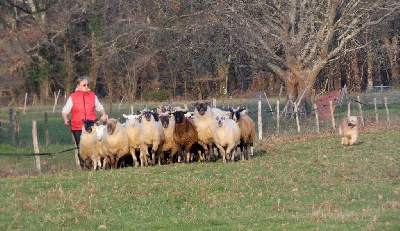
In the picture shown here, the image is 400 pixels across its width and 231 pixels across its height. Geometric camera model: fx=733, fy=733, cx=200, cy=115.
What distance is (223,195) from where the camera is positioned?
1308 cm

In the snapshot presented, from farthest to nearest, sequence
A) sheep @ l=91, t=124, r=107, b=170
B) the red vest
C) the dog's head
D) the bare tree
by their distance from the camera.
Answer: the bare tree
the dog's head
sheep @ l=91, t=124, r=107, b=170
the red vest

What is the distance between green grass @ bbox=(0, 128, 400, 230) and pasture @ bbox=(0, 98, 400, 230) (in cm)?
2

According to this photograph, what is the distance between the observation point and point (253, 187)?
13.9 m

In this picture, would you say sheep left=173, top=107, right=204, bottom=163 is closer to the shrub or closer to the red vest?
the red vest

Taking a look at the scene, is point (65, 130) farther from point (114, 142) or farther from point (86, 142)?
point (114, 142)

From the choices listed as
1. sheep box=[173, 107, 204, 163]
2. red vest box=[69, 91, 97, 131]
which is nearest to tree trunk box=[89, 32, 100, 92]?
sheep box=[173, 107, 204, 163]

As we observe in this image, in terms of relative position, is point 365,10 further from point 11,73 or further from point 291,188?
point 11,73

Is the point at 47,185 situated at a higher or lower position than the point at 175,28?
lower

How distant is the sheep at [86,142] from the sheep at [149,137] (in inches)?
55.1

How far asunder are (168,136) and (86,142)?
2.38m

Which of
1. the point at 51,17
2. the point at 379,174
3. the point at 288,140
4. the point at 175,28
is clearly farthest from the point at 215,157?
the point at 51,17

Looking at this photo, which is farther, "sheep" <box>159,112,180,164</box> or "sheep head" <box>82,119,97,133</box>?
"sheep" <box>159,112,180,164</box>

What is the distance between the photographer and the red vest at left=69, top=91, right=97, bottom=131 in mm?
17828

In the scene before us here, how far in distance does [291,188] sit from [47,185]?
5.14 meters
